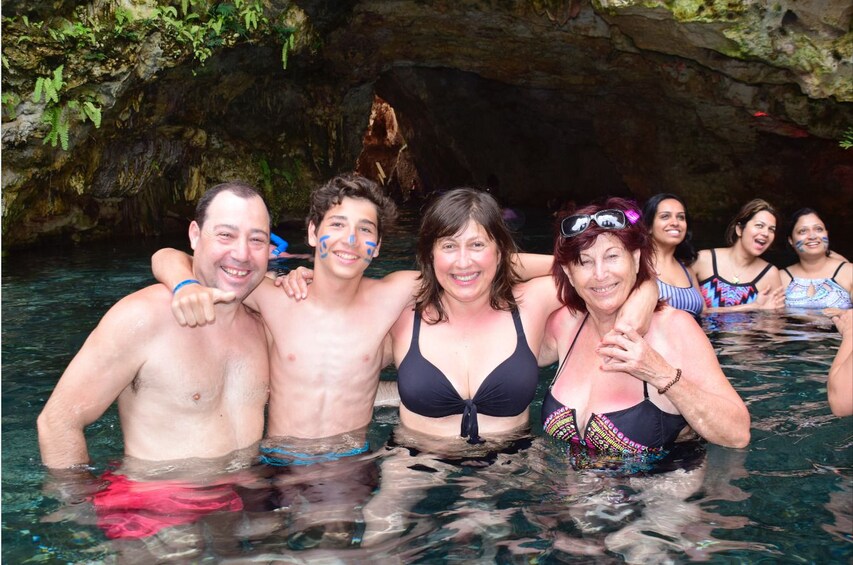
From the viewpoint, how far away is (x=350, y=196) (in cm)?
416

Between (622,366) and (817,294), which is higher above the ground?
(622,366)

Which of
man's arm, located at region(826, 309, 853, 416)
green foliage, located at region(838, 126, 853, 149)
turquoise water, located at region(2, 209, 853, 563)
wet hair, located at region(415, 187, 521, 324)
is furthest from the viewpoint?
green foliage, located at region(838, 126, 853, 149)

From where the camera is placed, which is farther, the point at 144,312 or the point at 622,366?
the point at 144,312

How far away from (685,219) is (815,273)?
1991 mm

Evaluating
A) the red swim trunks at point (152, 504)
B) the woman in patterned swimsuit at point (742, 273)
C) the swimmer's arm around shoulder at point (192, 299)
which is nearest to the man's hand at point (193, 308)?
the swimmer's arm around shoulder at point (192, 299)

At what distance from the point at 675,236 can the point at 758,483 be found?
13.4 feet

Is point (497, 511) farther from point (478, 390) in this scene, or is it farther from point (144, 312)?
point (144, 312)

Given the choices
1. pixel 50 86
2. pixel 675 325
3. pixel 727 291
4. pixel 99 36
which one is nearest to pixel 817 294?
pixel 727 291

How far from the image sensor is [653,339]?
377 cm

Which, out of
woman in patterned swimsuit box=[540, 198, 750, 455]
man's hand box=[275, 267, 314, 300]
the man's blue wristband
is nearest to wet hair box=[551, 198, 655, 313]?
woman in patterned swimsuit box=[540, 198, 750, 455]

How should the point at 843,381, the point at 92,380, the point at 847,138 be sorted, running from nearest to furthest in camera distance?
the point at 843,381
the point at 92,380
the point at 847,138

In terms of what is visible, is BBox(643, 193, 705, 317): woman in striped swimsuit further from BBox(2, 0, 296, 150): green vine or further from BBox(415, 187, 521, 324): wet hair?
BBox(2, 0, 296, 150): green vine

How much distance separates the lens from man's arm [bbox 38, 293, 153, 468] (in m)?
3.39

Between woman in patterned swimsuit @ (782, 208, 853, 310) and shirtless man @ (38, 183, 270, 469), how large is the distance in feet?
22.6
